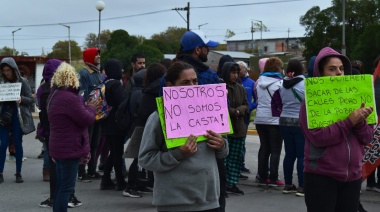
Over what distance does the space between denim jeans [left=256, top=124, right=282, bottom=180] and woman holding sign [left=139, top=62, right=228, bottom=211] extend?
4735mm

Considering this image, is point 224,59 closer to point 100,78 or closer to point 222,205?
point 100,78

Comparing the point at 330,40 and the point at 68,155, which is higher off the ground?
the point at 330,40

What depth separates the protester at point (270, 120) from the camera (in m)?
8.70

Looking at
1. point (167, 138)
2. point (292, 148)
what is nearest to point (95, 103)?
point (292, 148)

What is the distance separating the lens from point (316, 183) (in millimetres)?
4445

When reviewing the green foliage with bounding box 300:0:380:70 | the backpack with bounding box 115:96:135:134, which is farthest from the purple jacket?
the green foliage with bounding box 300:0:380:70

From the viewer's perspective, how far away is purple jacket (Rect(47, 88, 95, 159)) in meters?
6.15

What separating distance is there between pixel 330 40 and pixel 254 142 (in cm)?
5623

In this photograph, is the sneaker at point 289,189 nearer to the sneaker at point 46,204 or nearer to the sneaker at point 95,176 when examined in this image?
the sneaker at point 95,176

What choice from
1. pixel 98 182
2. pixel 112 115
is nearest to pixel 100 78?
pixel 112 115

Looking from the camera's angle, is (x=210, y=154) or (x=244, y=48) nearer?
(x=210, y=154)

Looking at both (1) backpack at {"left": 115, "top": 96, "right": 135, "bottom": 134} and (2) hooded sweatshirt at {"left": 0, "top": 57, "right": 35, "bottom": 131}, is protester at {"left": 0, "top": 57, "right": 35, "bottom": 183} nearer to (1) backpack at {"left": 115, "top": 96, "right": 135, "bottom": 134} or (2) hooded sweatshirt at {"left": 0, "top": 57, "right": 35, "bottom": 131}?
(2) hooded sweatshirt at {"left": 0, "top": 57, "right": 35, "bottom": 131}

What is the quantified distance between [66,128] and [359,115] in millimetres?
3155

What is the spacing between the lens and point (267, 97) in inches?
353
